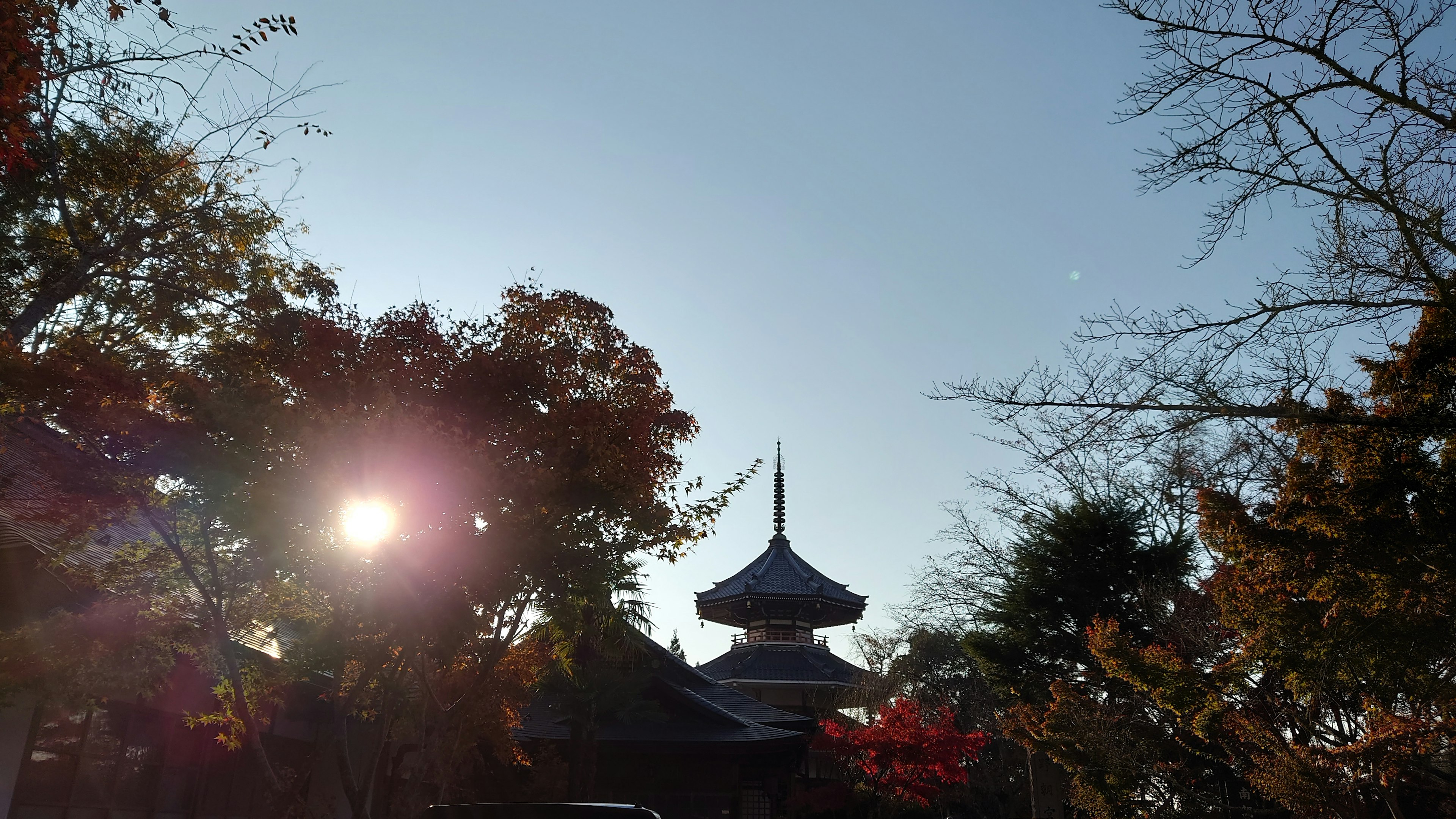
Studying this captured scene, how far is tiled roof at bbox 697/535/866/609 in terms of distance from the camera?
4159cm

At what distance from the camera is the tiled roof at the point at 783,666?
38.7 metres

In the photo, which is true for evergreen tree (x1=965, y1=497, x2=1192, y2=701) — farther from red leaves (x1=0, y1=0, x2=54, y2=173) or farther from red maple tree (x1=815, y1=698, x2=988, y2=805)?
red leaves (x1=0, y1=0, x2=54, y2=173)

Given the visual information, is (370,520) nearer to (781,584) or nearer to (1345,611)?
(1345,611)

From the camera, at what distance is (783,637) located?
42.0 m

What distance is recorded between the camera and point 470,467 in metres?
10.3

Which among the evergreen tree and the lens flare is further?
the evergreen tree

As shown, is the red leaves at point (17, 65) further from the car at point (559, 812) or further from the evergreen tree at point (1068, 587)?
the evergreen tree at point (1068, 587)

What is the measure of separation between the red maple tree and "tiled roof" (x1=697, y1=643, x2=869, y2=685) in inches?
533

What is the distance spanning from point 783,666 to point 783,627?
2632 mm

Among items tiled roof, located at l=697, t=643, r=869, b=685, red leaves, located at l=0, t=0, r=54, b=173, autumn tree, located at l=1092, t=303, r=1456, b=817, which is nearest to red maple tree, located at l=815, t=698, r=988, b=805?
autumn tree, located at l=1092, t=303, r=1456, b=817

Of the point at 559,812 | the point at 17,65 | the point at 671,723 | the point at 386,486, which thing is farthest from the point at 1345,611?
the point at 671,723

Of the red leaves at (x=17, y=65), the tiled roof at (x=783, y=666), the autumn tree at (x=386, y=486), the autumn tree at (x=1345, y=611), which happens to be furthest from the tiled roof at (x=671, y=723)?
the red leaves at (x=17, y=65)

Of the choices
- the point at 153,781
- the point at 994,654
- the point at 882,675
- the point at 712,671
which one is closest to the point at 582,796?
the point at 153,781

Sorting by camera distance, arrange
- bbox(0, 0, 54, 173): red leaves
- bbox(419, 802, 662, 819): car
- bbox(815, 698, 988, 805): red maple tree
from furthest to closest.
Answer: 1. bbox(815, 698, 988, 805): red maple tree
2. bbox(0, 0, 54, 173): red leaves
3. bbox(419, 802, 662, 819): car
